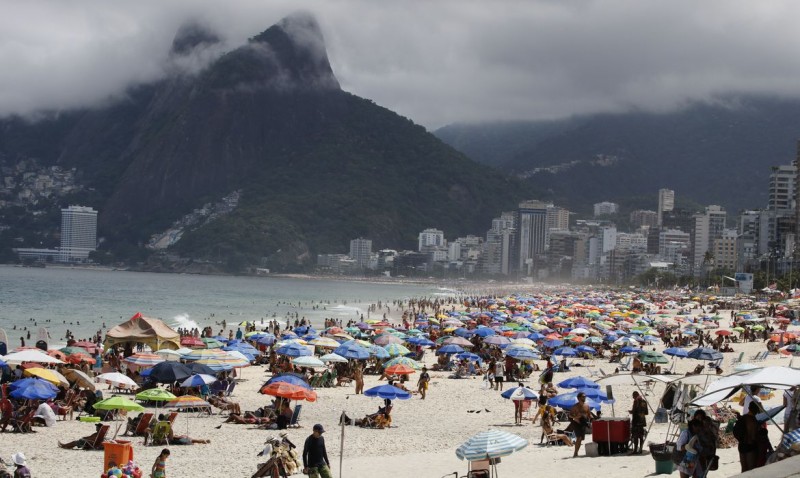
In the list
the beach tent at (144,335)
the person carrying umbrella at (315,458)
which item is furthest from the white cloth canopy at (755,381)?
the beach tent at (144,335)

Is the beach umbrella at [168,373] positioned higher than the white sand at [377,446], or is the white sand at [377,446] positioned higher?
the beach umbrella at [168,373]

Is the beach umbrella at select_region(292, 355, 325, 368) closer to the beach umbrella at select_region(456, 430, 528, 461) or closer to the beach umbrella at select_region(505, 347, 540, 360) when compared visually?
the beach umbrella at select_region(505, 347, 540, 360)

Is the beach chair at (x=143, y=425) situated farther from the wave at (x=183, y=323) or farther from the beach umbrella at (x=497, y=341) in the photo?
the wave at (x=183, y=323)

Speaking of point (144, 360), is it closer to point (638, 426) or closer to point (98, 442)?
point (98, 442)

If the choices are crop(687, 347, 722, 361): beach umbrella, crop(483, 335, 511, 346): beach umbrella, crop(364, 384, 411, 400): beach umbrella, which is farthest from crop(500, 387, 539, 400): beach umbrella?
crop(483, 335, 511, 346): beach umbrella

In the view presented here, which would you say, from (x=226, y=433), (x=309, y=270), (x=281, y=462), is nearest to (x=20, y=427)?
(x=226, y=433)

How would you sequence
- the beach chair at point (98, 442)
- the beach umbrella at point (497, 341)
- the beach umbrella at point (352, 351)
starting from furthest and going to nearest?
the beach umbrella at point (497, 341), the beach umbrella at point (352, 351), the beach chair at point (98, 442)

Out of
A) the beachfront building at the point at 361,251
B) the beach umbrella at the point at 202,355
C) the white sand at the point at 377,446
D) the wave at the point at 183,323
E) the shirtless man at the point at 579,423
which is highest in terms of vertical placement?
the beachfront building at the point at 361,251
